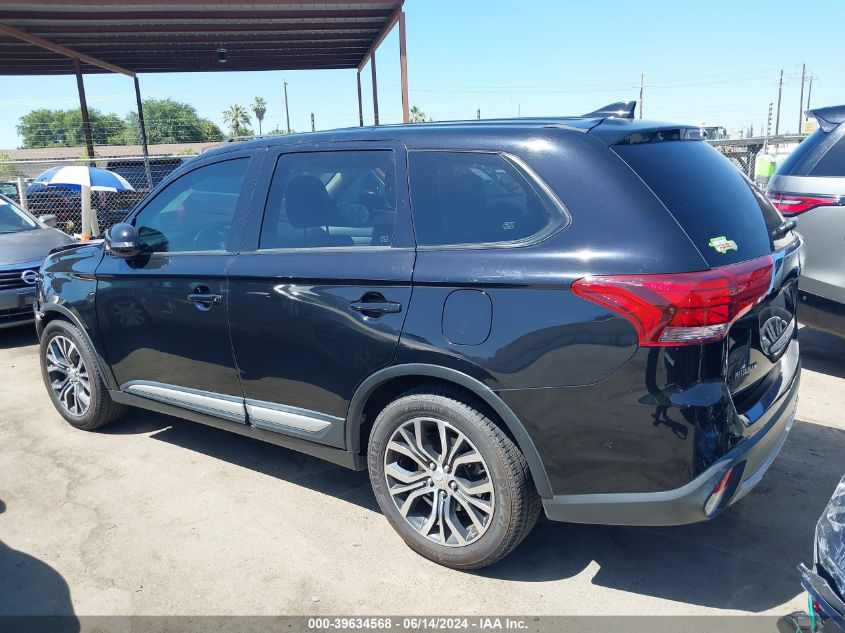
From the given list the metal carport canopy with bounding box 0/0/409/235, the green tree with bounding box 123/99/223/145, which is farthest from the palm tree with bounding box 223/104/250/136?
the metal carport canopy with bounding box 0/0/409/235

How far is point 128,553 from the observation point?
10.2 feet

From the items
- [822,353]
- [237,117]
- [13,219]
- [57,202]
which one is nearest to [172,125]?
[237,117]

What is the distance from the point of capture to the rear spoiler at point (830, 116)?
499 centimetres

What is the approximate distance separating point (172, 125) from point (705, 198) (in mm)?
100783

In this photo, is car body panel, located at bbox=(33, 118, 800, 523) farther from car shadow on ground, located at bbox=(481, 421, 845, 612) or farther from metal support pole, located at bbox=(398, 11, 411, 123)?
metal support pole, located at bbox=(398, 11, 411, 123)

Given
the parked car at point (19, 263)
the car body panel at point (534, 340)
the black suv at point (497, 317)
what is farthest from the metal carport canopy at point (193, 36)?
the car body panel at point (534, 340)

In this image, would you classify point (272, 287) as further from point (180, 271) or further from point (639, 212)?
point (639, 212)

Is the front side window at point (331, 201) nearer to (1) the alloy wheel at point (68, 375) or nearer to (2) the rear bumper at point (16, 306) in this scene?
(1) the alloy wheel at point (68, 375)

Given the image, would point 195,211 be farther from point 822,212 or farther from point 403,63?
point 403,63

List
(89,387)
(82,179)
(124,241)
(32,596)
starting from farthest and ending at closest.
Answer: (82,179) < (89,387) < (124,241) < (32,596)

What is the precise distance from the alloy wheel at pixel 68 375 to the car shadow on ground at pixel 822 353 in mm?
5585

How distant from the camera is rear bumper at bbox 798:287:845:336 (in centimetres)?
487

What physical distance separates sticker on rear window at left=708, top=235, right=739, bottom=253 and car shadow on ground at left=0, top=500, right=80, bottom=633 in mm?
2893

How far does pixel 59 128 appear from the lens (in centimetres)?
9262
